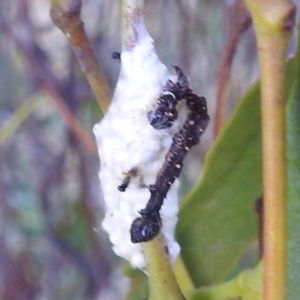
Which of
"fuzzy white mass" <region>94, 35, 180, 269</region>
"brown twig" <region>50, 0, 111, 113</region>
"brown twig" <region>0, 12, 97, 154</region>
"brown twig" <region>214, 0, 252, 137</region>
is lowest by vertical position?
"fuzzy white mass" <region>94, 35, 180, 269</region>

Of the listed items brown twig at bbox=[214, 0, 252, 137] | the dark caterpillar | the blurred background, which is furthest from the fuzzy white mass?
the blurred background

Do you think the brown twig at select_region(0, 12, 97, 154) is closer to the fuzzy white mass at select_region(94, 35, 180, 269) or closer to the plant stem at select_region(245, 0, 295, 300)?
the fuzzy white mass at select_region(94, 35, 180, 269)

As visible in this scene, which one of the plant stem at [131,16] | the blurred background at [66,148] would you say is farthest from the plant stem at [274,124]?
the blurred background at [66,148]

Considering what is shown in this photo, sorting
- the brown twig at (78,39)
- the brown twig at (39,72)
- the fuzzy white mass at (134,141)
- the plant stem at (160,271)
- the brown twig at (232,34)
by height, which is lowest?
the plant stem at (160,271)

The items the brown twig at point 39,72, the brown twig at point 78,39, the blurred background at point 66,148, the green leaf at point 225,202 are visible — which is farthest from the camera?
the blurred background at point 66,148

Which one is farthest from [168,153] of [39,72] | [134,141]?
[39,72]

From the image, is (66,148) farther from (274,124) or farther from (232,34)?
(274,124)

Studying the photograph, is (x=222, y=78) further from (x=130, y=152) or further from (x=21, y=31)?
(x=21, y=31)

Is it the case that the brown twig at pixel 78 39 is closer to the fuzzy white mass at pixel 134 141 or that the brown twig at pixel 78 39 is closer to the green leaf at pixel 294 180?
the fuzzy white mass at pixel 134 141
